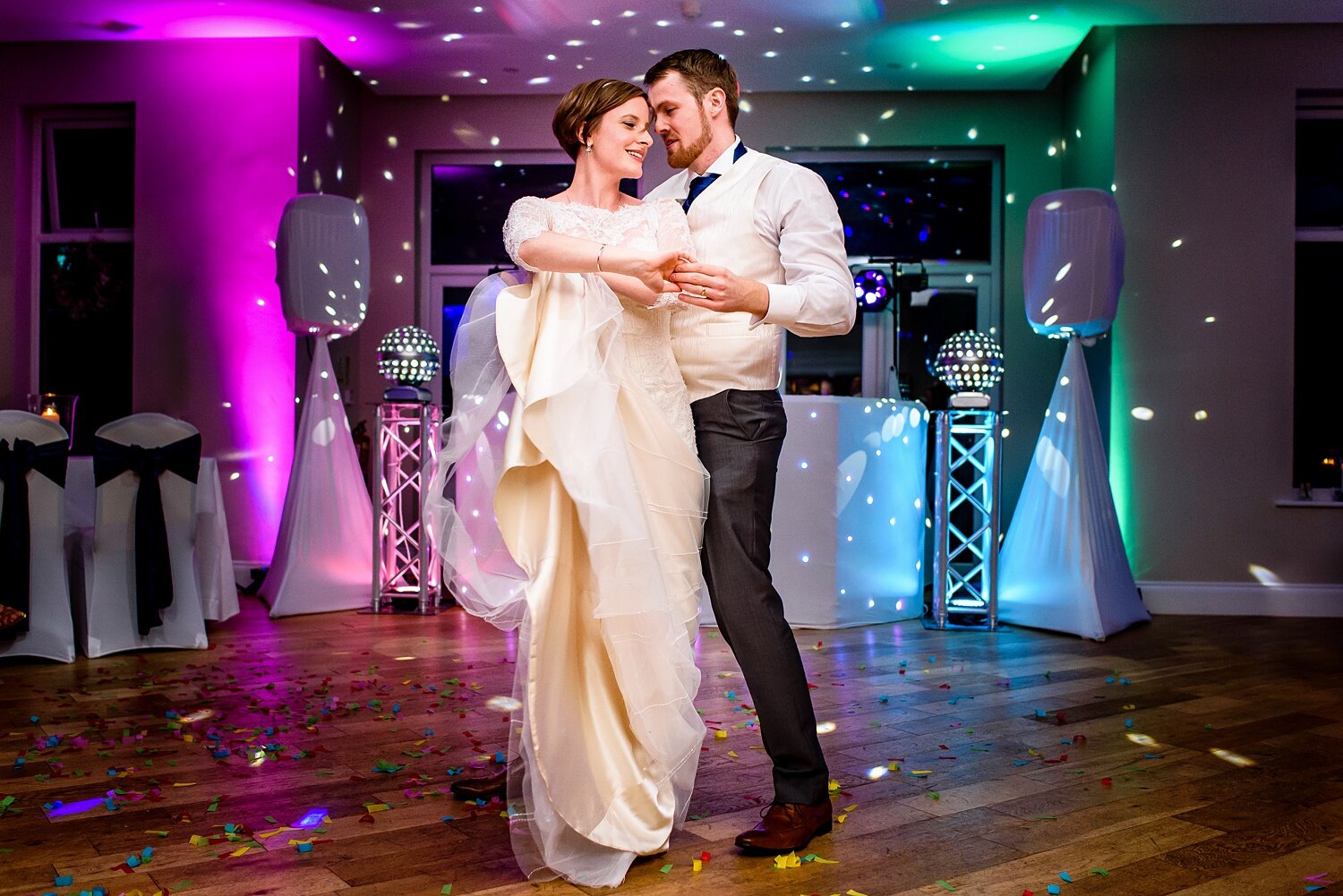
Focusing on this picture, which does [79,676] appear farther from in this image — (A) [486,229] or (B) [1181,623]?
(B) [1181,623]

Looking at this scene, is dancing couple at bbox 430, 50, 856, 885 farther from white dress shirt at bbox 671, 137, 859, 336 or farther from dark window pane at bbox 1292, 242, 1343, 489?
dark window pane at bbox 1292, 242, 1343, 489

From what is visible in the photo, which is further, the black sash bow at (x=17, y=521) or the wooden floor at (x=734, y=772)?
the black sash bow at (x=17, y=521)

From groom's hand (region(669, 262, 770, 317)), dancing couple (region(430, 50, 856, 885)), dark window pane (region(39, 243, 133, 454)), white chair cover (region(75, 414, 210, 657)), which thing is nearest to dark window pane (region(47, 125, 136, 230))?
dark window pane (region(39, 243, 133, 454))

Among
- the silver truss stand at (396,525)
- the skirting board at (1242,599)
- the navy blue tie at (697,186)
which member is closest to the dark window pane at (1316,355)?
the skirting board at (1242,599)

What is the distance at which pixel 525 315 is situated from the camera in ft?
6.50

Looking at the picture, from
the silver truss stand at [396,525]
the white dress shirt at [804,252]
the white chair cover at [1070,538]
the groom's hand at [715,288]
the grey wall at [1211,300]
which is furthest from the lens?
the grey wall at [1211,300]

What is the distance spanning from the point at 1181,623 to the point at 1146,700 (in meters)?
2.01

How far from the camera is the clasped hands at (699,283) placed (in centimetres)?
185

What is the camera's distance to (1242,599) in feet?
18.8

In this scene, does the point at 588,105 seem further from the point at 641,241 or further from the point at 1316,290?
the point at 1316,290

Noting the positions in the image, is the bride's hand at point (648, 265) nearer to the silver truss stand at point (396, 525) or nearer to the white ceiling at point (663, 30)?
the silver truss stand at point (396, 525)

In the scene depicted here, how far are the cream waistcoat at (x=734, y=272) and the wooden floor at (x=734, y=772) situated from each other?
920mm

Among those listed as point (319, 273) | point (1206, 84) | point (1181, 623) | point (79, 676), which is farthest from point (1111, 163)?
point (79, 676)

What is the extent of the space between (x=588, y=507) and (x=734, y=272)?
57 cm
